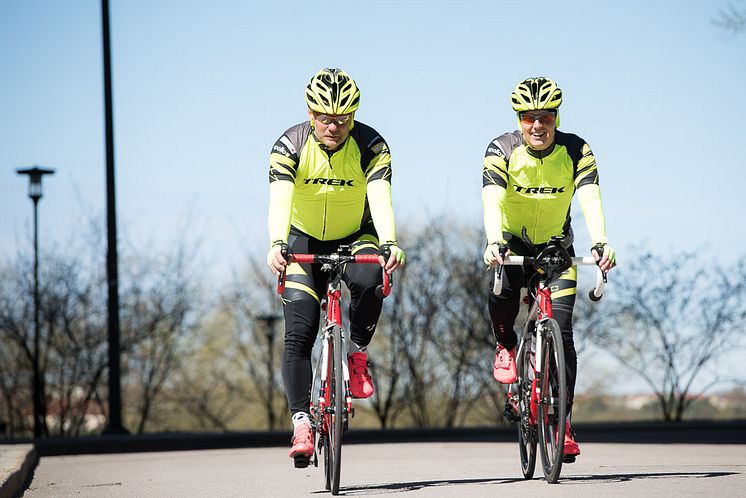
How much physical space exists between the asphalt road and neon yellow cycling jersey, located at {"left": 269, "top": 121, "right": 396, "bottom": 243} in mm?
1672

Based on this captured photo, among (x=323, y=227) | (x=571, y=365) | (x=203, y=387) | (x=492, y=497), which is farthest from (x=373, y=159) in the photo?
(x=203, y=387)

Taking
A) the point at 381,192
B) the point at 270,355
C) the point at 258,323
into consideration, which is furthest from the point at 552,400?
the point at 258,323

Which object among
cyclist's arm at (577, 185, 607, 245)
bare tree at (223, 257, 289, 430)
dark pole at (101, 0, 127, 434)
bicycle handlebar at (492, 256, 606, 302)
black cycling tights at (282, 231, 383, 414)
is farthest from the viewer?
bare tree at (223, 257, 289, 430)

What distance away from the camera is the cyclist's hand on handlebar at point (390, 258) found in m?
7.61

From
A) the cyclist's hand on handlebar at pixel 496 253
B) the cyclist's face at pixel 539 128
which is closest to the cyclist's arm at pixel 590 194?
the cyclist's face at pixel 539 128

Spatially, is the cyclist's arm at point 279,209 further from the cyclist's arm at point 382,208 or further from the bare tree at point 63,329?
the bare tree at point 63,329

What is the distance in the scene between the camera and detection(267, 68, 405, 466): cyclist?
7863 mm

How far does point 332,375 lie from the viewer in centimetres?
766

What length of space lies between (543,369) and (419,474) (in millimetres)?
1710

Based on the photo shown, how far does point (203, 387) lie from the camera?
34.1 m

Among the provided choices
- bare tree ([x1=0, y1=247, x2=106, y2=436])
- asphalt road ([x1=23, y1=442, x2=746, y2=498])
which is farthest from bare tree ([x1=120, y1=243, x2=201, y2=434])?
asphalt road ([x1=23, y1=442, x2=746, y2=498])

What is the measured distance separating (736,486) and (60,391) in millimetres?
21168

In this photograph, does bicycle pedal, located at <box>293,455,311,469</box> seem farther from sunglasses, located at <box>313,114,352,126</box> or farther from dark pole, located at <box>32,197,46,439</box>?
dark pole, located at <box>32,197,46,439</box>

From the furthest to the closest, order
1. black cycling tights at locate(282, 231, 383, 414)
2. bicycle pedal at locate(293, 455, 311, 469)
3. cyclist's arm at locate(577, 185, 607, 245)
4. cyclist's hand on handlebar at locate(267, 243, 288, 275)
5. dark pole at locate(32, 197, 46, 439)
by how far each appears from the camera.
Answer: dark pole at locate(32, 197, 46, 439) → cyclist's arm at locate(577, 185, 607, 245) → black cycling tights at locate(282, 231, 383, 414) → bicycle pedal at locate(293, 455, 311, 469) → cyclist's hand on handlebar at locate(267, 243, 288, 275)
